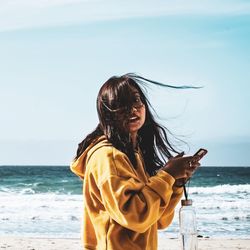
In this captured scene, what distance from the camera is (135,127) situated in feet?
7.61

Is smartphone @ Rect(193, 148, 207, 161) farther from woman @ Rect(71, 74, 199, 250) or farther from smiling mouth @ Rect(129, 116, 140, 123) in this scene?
smiling mouth @ Rect(129, 116, 140, 123)

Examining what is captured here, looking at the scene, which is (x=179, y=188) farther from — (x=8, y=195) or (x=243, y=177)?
(x=243, y=177)

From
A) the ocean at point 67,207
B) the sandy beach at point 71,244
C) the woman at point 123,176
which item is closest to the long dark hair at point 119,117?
the woman at point 123,176

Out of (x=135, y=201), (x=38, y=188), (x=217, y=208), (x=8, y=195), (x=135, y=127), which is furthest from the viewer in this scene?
(x=38, y=188)

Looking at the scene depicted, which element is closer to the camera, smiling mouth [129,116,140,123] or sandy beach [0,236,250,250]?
smiling mouth [129,116,140,123]

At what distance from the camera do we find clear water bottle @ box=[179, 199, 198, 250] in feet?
7.72

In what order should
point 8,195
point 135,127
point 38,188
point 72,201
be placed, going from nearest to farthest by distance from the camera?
point 135,127, point 72,201, point 8,195, point 38,188

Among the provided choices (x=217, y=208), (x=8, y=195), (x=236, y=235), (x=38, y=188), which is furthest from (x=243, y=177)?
(x=236, y=235)

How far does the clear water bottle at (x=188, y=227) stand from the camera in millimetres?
2352

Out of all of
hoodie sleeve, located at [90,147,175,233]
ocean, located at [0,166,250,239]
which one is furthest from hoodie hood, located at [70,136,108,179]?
ocean, located at [0,166,250,239]

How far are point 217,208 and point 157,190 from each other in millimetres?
13719

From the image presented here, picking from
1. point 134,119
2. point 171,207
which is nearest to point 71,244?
point 171,207

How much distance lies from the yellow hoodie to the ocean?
8.00 m

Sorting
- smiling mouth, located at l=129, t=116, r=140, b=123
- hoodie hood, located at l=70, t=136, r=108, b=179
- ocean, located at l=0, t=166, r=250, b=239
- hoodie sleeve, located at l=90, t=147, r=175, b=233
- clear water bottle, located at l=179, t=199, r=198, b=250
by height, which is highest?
smiling mouth, located at l=129, t=116, r=140, b=123
